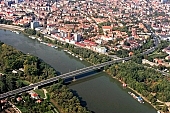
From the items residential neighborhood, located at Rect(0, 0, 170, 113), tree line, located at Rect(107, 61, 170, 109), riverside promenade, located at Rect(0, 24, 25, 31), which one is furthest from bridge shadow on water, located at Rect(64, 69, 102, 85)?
riverside promenade, located at Rect(0, 24, 25, 31)

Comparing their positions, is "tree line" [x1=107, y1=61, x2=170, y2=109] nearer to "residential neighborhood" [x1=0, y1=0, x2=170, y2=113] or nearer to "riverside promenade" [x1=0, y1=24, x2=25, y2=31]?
"residential neighborhood" [x1=0, y1=0, x2=170, y2=113]

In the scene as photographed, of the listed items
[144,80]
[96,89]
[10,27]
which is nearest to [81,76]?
[96,89]

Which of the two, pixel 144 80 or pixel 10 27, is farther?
pixel 10 27

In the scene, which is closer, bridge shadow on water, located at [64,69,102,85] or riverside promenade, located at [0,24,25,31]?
bridge shadow on water, located at [64,69,102,85]

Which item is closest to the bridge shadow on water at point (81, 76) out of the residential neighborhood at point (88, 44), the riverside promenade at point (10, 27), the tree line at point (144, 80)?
the residential neighborhood at point (88, 44)

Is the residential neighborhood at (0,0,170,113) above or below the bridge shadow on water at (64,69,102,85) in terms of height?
above

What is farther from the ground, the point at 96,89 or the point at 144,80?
the point at 144,80

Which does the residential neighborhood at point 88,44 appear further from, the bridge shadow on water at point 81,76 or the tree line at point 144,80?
the bridge shadow on water at point 81,76

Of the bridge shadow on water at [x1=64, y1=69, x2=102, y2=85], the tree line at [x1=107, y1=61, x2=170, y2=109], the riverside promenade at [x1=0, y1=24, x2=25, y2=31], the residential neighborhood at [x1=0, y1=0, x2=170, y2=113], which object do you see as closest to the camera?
the residential neighborhood at [x1=0, y1=0, x2=170, y2=113]

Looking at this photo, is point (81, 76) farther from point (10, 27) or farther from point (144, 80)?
point (10, 27)
